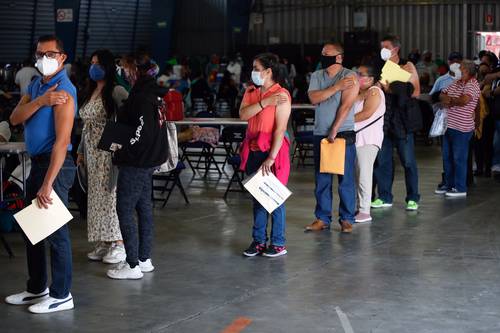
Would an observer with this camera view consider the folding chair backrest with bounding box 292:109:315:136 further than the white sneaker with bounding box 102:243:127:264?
Yes

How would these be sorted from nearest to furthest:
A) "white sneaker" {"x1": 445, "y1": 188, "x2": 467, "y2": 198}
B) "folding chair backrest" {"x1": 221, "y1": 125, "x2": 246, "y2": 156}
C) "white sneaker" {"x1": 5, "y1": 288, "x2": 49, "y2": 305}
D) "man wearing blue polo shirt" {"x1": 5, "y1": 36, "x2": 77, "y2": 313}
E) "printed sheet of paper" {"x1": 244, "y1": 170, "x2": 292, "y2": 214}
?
1. "man wearing blue polo shirt" {"x1": 5, "y1": 36, "x2": 77, "y2": 313}
2. "white sneaker" {"x1": 5, "y1": 288, "x2": 49, "y2": 305}
3. "printed sheet of paper" {"x1": 244, "y1": 170, "x2": 292, "y2": 214}
4. "white sneaker" {"x1": 445, "y1": 188, "x2": 467, "y2": 198}
5. "folding chair backrest" {"x1": 221, "y1": 125, "x2": 246, "y2": 156}

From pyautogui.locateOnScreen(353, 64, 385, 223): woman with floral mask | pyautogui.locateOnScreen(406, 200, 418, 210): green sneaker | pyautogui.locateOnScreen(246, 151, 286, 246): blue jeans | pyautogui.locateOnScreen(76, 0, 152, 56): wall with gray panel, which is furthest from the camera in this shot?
pyautogui.locateOnScreen(76, 0, 152, 56): wall with gray panel

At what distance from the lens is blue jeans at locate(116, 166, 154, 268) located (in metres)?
6.76

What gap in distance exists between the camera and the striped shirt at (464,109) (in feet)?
35.3

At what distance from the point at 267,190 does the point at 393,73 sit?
2.85 m

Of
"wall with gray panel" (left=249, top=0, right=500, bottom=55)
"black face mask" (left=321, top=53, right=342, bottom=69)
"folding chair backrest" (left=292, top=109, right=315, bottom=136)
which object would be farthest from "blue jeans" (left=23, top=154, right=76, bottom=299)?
"wall with gray panel" (left=249, top=0, right=500, bottom=55)

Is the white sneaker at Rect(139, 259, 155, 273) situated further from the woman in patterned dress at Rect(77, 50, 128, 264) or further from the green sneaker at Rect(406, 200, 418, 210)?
the green sneaker at Rect(406, 200, 418, 210)

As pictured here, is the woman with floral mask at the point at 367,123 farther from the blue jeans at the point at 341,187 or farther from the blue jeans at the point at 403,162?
the blue jeans at the point at 403,162

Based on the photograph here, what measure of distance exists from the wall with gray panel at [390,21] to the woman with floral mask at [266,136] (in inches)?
872

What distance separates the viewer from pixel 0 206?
317 inches

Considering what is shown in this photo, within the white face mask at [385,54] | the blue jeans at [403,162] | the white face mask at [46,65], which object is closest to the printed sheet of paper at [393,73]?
the white face mask at [385,54]

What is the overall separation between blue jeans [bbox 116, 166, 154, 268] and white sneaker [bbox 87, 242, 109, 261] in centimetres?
76

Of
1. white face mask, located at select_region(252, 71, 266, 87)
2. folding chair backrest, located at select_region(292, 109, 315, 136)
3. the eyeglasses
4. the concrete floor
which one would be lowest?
the concrete floor

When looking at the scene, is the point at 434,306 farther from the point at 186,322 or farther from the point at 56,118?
the point at 56,118
